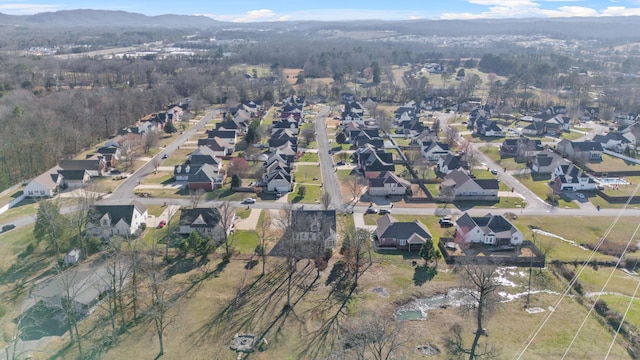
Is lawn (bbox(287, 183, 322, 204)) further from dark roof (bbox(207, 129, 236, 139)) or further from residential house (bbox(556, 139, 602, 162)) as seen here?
residential house (bbox(556, 139, 602, 162))

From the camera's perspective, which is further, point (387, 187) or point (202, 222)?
point (387, 187)

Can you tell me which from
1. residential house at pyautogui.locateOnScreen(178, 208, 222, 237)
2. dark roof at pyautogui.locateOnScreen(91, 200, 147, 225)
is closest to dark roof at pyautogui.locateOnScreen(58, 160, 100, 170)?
dark roof at pyautogui.locateOnScreen(91, 200, 147, 225)

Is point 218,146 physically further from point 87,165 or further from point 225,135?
point 87,165

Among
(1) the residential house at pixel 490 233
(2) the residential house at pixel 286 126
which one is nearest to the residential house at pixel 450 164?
(1) the residential house at pixel 490 233

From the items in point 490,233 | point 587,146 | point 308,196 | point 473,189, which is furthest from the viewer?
point 587,146

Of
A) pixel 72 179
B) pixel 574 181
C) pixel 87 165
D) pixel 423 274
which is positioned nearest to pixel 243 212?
pixel 423 274

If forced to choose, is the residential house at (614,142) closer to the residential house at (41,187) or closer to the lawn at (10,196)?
the residential house at (41,187)

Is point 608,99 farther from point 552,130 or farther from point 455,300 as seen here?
point 455,300
